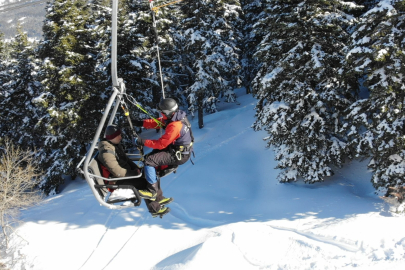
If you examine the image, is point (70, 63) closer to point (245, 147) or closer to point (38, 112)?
point (38, 112)

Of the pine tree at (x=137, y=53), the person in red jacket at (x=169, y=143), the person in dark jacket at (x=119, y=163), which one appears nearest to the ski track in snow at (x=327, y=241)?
the person in dark jacket at (x=119, y=163)

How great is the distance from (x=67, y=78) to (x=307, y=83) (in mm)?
13714

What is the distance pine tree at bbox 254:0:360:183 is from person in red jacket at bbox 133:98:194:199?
27.1ft

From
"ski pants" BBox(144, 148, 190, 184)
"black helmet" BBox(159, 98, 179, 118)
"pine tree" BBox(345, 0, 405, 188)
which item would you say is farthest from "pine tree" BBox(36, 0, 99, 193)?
"pine tree" BBox(345, 0, 405, 188)

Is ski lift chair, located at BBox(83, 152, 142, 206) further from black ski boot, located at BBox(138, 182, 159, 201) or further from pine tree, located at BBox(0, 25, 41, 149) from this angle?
pine tree, located at BBox(0, 25, 41, 149)

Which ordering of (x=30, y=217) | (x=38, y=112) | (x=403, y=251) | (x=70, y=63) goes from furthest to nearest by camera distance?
(x=38, y=112) < (x=70, y=63) < (x=30, y=217) < (x=403, y=251)

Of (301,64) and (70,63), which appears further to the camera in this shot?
(70,63)

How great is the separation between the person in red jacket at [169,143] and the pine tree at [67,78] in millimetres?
13895

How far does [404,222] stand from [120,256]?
1120 cm

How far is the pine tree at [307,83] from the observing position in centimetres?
1292

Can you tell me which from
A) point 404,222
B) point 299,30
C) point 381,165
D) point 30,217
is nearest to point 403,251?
point 404,222

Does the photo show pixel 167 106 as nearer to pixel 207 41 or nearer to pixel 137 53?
pixel 137 53

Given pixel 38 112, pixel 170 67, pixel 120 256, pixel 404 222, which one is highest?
pixel 170 67

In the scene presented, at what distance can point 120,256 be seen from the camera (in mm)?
12867
